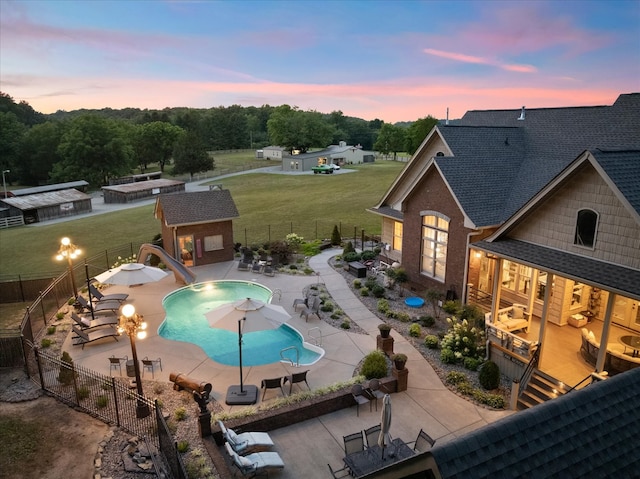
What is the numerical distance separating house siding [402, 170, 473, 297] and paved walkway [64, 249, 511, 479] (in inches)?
143

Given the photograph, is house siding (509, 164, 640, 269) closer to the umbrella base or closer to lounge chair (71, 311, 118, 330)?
the umbrella base

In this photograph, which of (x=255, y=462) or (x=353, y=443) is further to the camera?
(x=353, y=443)

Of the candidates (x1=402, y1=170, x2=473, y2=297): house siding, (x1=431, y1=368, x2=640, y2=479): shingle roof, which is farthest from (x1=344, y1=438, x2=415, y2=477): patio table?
(x1=402, y1=170, x2=473, y2=297): house siding

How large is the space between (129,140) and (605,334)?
294 ft

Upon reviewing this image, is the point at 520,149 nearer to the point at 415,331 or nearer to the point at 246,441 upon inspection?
the point at 415,331

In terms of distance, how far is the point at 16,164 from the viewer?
78.9m

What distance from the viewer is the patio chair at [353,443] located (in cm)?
1005

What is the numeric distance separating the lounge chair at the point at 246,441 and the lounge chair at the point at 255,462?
196 mm

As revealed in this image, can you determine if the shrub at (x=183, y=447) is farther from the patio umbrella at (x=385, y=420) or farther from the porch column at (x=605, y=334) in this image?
the porch column at (x=605, y=334)

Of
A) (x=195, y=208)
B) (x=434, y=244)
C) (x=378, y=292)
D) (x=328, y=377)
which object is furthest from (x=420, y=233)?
(x=195, y=208)

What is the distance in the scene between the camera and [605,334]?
1135 centimetres

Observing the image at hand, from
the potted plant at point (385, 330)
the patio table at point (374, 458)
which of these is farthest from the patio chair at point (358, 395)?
the potted plant at point (385, 330)

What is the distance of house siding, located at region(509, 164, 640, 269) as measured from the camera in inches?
454

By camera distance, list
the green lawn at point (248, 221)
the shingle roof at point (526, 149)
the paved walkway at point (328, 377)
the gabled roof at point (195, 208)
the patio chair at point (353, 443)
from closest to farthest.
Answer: the patio chair at point (353, 443) < the paved walkway at point (328, 377) < the shingle roof at point (526, 149) < the gabled roof at point (195, 208) < the green lawn at point (248, 221)
